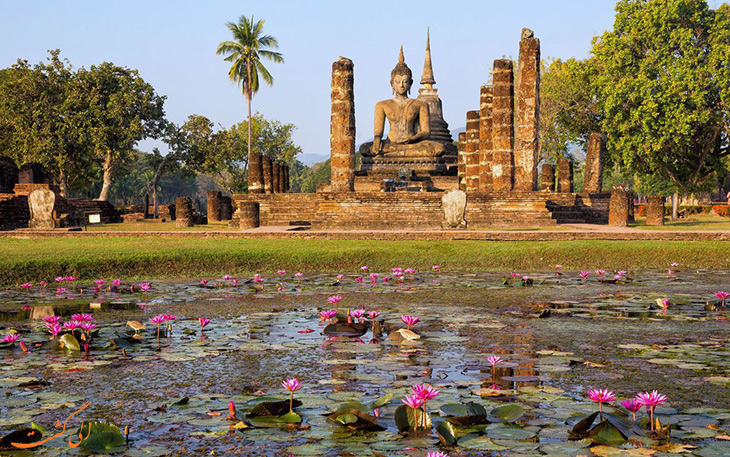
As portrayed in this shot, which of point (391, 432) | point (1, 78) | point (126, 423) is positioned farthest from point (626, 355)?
point (1, 78)

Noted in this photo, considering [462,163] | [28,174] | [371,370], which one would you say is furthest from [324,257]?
[28,174]

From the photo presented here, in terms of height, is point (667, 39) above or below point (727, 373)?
above

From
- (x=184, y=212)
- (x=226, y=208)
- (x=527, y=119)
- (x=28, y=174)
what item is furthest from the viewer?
(x=226, y=208)

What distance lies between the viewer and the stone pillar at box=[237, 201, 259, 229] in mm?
20812

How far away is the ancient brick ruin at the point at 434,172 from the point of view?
2103 centimetres

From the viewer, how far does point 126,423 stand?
3.50 m

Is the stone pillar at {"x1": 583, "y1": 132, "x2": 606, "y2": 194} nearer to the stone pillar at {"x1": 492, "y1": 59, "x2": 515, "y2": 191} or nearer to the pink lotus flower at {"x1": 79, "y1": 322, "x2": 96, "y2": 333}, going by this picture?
the stone pillar at {"x1": 492, "y1": 59, "x2": 515, "y2": 191}

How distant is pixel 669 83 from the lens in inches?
1264

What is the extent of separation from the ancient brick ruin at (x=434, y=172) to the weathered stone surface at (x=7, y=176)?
1098 cm

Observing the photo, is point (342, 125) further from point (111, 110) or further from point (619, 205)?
point (111, 110)

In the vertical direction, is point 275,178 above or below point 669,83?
below

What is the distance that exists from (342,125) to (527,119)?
5.87m

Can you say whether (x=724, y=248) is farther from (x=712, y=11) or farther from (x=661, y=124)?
(x=712, y=11)

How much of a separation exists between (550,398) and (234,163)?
54.8 metres
